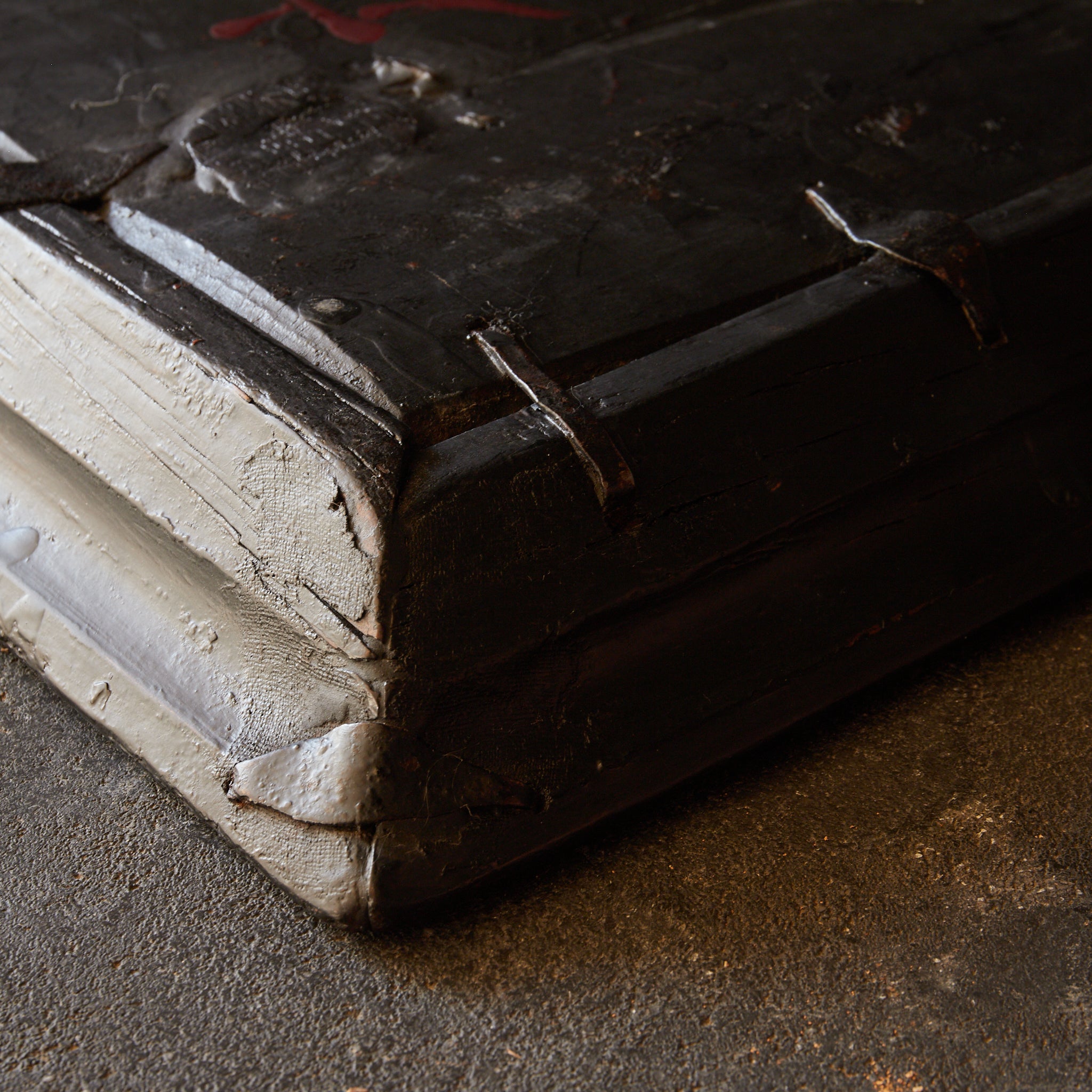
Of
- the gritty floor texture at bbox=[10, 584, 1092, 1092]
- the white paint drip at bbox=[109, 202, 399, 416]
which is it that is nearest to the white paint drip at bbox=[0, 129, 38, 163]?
the white paint drip at bbox=[109, 202, 399, 416]

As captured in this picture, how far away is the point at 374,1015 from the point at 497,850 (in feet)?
0.63

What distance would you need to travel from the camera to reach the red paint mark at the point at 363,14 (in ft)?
6.75

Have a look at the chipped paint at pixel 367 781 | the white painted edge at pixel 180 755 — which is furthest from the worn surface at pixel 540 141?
the white painted edge at pixel 180 755

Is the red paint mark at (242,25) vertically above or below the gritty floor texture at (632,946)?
above

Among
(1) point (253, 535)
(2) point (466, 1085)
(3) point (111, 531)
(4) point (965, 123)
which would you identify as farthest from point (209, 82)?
(2) point (466, 1085)

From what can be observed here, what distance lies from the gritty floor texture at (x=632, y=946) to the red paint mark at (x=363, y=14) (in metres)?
1.22

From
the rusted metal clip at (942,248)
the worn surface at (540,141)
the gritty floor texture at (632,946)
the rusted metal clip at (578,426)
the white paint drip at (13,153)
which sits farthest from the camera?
the white paint drip at (13,153)

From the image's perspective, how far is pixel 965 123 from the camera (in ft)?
5.97

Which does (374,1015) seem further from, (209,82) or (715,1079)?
(209,82)

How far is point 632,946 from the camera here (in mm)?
1229

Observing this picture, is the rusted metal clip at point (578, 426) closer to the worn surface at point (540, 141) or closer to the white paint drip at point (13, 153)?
the worn surface at point (540, 141)

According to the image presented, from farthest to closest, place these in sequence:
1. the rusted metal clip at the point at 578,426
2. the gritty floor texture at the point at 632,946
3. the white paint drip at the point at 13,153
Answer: the white paint drip at the point at 13,153, the rusted metal clip at the point at 578,426, the gritty floor texture at the point at 632,946

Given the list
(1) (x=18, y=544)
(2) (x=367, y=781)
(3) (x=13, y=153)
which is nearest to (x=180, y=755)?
(2) (x=367, y=781)

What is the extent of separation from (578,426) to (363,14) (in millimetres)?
1234
